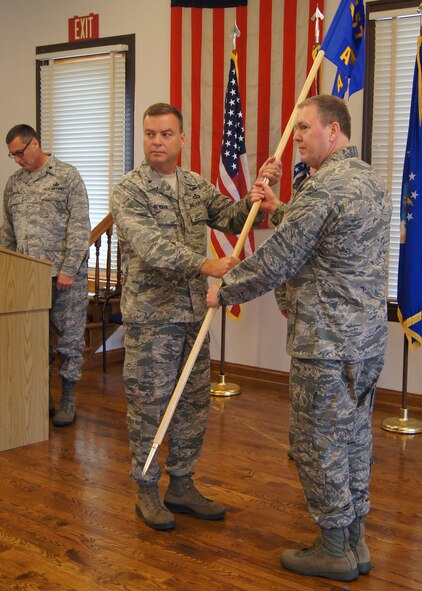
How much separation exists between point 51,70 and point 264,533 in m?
5.45

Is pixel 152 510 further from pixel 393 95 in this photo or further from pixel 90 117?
pixel 90 117

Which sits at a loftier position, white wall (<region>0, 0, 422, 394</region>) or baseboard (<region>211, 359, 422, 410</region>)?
white wall (<region>0, 0, 422, 394</region>)

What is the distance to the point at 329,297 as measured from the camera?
2559 mm

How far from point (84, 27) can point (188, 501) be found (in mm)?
5037

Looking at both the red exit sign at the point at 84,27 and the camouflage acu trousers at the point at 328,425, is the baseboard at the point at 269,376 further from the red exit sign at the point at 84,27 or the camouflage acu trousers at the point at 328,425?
the red exit sign at the point at 84,27

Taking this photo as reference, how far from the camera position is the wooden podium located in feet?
13.4

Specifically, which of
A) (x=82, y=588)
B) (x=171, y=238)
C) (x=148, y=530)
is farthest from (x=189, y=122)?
(x=82, y=588)

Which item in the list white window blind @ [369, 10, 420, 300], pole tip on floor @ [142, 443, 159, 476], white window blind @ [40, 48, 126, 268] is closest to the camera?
pole tip on floor @ [142, 443, 159, 476]

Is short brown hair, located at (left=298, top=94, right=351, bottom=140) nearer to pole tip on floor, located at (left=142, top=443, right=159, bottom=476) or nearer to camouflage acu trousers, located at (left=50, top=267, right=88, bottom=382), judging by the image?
pole tip on floor, located at (left=142, top=443, right=159, bottom=476)

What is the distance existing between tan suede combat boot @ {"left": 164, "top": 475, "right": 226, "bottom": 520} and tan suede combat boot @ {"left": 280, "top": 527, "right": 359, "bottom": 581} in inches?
23.2

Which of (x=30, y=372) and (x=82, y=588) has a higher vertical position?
(x=30, y=372)

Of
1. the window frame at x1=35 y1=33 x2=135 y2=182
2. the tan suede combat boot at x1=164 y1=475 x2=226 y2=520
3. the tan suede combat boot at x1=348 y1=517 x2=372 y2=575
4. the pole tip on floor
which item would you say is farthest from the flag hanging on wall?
the tan suede combat boot at x1=348 y1=517 x2=372 y2=575

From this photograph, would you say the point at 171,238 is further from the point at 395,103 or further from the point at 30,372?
the point at 395,103

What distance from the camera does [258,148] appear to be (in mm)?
5785
